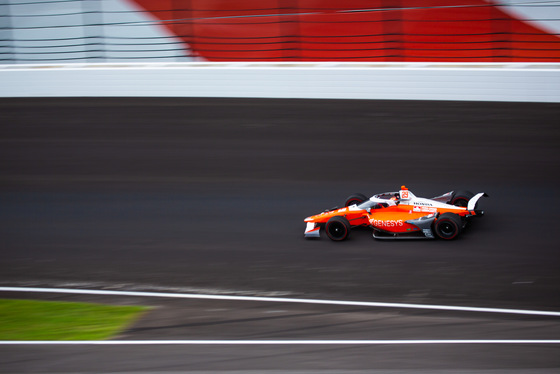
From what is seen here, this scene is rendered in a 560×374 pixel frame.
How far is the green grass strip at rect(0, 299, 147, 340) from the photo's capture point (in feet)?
23.2

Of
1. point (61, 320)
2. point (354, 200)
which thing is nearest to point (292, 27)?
point (354, 200)

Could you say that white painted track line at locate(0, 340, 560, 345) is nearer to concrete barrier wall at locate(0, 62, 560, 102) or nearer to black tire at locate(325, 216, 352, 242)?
black tire at locate(325, 216, 352, 242)

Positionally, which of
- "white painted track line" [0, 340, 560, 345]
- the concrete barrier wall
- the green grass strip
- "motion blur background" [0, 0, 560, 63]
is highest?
"motion blur background" [0, 0, 560, 63]

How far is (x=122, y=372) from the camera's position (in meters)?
6.00

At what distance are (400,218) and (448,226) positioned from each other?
2.25 ft

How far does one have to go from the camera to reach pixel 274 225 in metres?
10.0

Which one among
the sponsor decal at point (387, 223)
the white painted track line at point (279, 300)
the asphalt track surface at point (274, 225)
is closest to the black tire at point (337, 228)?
the asphalt track surface at point (274, 225)

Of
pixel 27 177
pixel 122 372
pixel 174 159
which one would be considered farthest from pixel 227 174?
pixel 122 372

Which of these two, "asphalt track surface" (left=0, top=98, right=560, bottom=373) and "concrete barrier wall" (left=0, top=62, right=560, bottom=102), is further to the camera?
"concrete barrier wall" (left=0, top=62, right=560, bottom=102)

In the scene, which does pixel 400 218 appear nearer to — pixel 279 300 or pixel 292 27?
pixel 279 300

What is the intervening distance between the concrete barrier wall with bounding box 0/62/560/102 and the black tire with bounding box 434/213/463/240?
5026 millimetres

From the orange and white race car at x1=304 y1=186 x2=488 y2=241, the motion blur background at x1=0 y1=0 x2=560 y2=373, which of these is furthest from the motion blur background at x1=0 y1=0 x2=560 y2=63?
the orange and white race car at x1=304 y1=186 x2=488 y2=241

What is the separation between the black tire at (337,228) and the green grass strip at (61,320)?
9.84 ft

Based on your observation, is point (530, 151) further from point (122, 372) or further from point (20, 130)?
point (20, 130)
